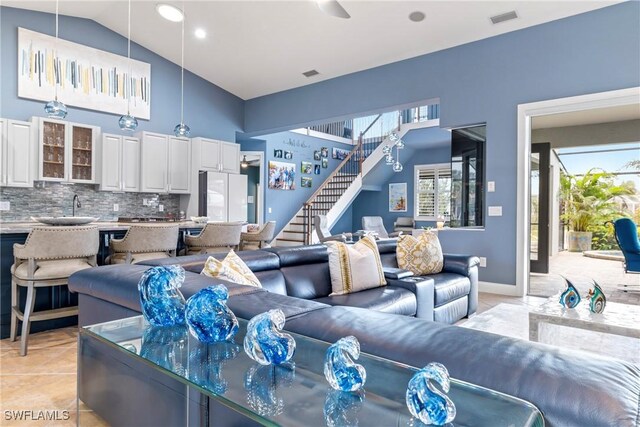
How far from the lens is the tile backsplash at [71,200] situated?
5.63 m

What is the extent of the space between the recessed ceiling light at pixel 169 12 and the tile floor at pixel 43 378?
4.59 metres

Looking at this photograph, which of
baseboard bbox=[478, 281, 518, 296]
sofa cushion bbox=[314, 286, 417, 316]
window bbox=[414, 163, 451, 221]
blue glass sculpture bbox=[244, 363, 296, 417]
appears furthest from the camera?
window bbox=[414, 163, 451, 221]

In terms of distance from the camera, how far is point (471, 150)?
566 cm

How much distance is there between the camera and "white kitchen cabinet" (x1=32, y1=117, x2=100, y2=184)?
222 inches

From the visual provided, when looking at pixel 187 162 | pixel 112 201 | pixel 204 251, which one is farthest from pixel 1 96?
pixel 204 251

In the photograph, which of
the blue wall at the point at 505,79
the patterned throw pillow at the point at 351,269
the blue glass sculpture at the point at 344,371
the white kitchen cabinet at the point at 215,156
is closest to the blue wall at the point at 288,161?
the white kitchen cabinet at the point at 215,156

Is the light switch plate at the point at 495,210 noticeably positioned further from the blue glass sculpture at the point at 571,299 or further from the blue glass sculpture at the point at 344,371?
the blue glass sculpture at the point at 344,371

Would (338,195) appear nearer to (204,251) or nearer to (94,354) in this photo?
(204,251)

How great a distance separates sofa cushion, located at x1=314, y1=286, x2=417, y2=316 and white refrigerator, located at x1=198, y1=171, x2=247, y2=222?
4.88 meters

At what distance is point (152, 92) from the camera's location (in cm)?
716

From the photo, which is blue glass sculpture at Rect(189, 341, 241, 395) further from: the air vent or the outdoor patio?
the air vent

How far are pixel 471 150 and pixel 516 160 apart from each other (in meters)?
0.72

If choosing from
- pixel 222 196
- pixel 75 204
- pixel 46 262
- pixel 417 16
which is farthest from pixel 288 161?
pixel 46 262

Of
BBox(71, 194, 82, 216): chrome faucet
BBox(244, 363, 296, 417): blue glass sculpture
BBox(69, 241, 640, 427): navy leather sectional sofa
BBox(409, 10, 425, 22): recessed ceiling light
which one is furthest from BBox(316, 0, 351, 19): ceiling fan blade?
BBox(71, 194, 82, 216): chrome faucet
